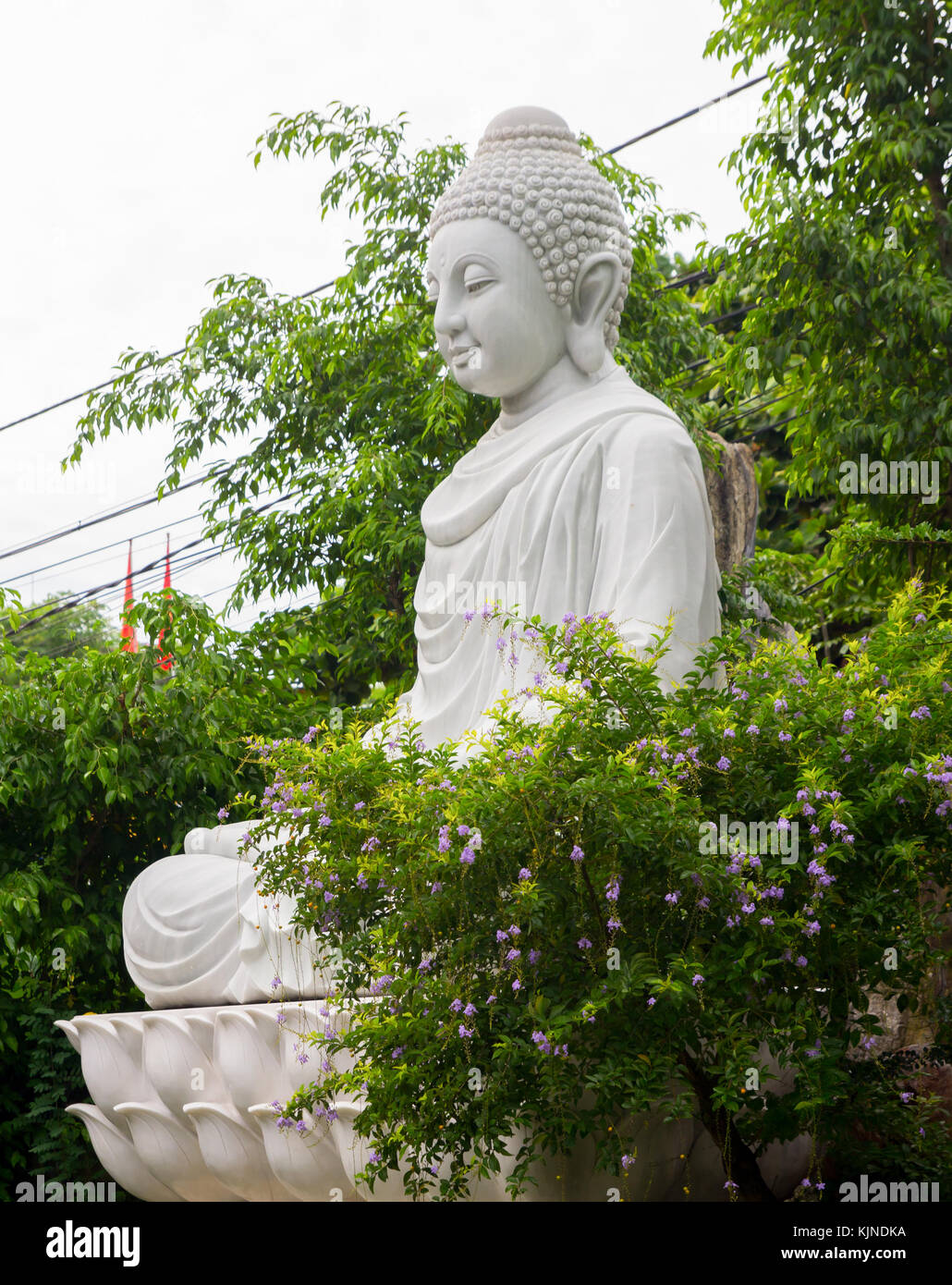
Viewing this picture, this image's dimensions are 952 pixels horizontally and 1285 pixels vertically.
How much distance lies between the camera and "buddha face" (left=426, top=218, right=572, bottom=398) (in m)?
4.43

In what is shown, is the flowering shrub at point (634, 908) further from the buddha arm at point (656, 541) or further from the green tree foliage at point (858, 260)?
the green tree foliage at point (858, 260)

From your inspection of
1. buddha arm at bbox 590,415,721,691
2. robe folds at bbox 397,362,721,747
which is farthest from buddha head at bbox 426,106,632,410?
buddha arm at bbox 590,415,721,691

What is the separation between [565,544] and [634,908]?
1507 mm

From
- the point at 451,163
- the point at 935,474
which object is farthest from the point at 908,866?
the point at 451,163

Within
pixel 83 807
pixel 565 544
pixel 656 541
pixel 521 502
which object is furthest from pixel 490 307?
pixel 83 807

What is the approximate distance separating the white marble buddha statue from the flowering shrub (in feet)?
2.15

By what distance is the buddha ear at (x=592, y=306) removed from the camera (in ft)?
14.9

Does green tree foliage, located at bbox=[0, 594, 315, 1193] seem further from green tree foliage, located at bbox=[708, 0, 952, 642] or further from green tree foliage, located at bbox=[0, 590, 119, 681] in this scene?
green tree foliage, located at bbox=[0, 590, 119, 681]

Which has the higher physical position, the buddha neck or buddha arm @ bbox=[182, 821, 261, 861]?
the buddha neck

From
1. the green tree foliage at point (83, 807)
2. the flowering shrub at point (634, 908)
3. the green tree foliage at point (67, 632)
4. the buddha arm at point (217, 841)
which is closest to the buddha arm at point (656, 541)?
the flowering shrub at point (634, 908)

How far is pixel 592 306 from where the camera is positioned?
456 cm

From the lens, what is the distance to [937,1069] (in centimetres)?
452

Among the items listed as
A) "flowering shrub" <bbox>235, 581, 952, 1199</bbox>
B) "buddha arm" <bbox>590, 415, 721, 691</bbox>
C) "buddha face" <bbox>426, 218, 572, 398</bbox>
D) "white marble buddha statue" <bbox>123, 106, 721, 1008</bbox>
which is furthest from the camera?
"buddha face" <bbox>426, 218, 572, 398</bbox>

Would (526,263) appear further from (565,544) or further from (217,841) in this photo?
(217,841)
